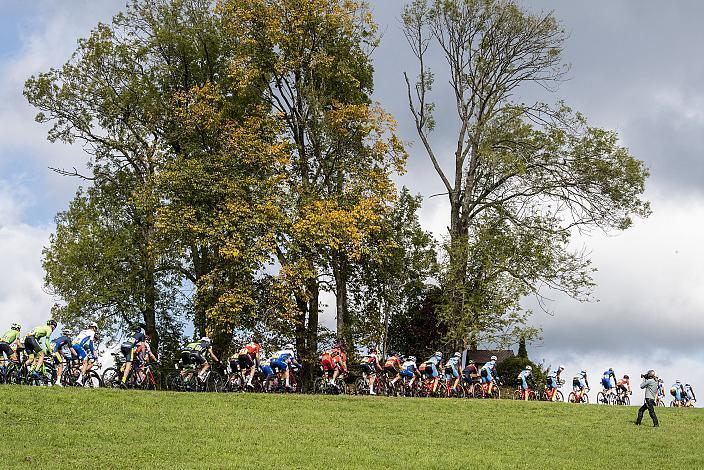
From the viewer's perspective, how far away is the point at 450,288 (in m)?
43.4

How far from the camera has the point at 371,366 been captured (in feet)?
109

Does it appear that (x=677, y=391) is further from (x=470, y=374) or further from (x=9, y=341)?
(x=9, y=341)

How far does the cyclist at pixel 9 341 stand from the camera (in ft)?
85.5

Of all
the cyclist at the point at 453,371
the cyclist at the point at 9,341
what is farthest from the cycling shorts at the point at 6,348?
the cyclist at the point at 453,371

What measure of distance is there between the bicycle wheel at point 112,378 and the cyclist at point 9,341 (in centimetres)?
320

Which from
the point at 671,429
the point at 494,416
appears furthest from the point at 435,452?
the point at 671,429

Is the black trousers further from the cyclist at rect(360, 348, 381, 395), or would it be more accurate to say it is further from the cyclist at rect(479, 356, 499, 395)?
the cyclist at rect(360, 348, 381, 395)

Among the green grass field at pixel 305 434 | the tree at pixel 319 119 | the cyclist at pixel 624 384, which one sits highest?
the tree at pixel 319 119

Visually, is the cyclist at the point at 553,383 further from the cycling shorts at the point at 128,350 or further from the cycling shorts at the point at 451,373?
the cycling shorts at the point at 128,350

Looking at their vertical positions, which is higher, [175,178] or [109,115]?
[109,115]

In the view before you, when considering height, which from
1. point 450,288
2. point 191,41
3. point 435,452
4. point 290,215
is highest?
point 191,41

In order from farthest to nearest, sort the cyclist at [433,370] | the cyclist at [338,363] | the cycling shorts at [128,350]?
the cyclist at [433,370] → the cyclist at [338,363] → the cycling shorts at [128,350]

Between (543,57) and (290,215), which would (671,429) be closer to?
(290,215)

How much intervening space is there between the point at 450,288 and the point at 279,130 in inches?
468
